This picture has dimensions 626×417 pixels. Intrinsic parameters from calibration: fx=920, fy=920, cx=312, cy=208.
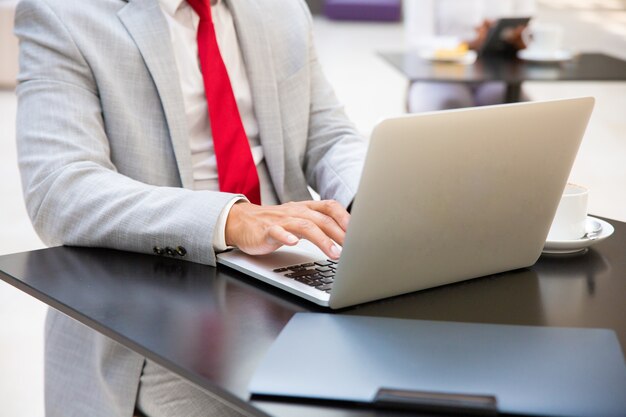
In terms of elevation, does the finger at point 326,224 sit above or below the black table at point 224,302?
above

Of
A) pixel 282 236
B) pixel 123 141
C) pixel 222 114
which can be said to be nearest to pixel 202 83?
pixel 222 114

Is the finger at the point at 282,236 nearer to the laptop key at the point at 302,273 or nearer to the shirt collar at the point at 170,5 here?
the laptop key at the point at 302,273

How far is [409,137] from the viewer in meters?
1.06

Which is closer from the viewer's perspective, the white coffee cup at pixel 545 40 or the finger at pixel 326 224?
the finger at pixel 326 224

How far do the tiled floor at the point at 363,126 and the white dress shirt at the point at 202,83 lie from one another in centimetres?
114

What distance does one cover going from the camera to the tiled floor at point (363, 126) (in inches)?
113

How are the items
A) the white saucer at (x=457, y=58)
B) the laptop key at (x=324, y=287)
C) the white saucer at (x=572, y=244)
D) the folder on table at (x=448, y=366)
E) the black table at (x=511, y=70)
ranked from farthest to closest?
the white saucer at (x=457, y=58) < the black table at (x=511, y=70) < the white saucer at (x=572, y=244) < the laptop key at (x=324, y=287) < the folder on table at (x=448, y=366)

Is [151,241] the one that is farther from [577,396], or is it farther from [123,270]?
[577,396]

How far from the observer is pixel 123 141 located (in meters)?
1.65

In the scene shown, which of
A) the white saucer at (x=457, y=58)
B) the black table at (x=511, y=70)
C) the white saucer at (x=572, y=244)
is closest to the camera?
the white saucer at (x=572, y=244)

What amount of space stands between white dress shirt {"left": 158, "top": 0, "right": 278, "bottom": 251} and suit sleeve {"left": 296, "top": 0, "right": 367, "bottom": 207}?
0.40ft

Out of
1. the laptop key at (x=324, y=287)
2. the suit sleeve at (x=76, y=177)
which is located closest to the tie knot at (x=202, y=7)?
the suit sleeve at (x=76, y=177)

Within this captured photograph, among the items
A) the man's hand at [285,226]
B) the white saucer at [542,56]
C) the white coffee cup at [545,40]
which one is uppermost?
the man's hand at [285,226]

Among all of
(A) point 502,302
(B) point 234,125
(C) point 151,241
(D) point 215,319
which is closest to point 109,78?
(B) point 234,125
